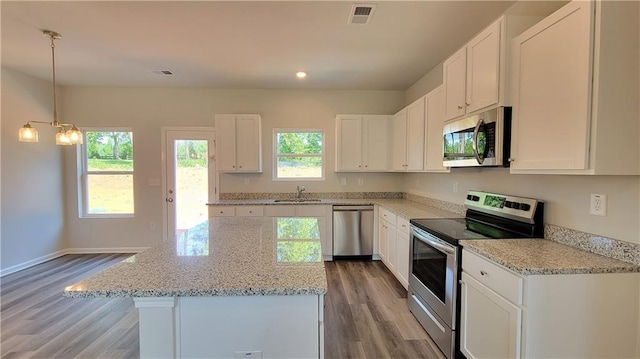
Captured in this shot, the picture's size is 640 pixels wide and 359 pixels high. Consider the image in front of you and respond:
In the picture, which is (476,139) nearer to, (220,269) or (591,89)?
(591,89)

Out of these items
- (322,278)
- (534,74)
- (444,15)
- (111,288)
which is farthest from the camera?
(444,15)

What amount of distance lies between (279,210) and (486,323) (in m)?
2.95

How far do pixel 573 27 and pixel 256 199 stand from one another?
4138 millimetres

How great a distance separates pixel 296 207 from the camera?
418 centimetres

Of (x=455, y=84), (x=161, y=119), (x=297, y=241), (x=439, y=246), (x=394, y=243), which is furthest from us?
(x=161, y=119)

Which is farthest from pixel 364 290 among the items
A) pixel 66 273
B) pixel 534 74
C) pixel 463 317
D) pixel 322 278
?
pixel 66 273

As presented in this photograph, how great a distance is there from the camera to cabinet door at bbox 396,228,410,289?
3021 mm

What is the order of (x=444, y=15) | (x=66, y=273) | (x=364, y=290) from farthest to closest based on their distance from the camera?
(x=66, y=273), (x=364, y=290), (x=444, y=15)

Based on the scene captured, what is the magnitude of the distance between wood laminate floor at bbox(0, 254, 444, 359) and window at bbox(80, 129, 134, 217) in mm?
1282

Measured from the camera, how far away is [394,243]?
3436 millimetres

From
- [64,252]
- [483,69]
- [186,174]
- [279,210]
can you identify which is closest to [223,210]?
[279,210]

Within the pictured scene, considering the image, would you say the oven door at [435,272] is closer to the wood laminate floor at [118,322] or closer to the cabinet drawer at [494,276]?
the cabinet drawer at [494,276]

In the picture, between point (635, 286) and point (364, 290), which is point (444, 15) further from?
point (364, 290)

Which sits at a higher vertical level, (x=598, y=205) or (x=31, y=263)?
(x=598, y=205)
